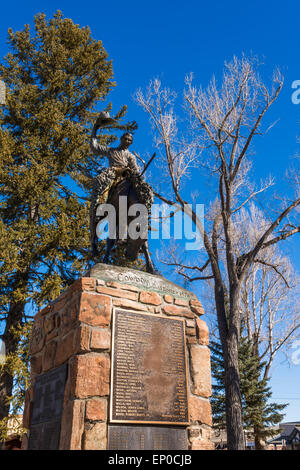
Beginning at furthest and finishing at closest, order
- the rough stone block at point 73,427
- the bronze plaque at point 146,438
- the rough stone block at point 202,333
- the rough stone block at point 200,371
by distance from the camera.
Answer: the rough stone block at point 202,333 < the rough stone block at point 200,371 < the bronze plaque at point 146,438 < the rough stone block at point 73,427

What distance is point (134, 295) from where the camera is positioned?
429 centimetres

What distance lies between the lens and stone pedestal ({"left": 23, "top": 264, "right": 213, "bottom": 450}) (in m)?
3.51

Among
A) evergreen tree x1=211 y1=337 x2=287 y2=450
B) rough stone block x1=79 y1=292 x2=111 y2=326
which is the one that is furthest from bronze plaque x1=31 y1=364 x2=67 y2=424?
evergreen tree x1=211 y1=337 x2=287 y2=450

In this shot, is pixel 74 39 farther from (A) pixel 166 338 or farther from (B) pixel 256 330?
(B) pixel 256 330

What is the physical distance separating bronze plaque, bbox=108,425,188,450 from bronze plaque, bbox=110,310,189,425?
0.07 meters

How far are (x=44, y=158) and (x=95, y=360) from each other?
9649mm

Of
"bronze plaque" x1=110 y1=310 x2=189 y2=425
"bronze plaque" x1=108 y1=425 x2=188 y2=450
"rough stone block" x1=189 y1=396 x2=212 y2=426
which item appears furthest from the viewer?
"rough stone block" x1=189 y1=396 x2=212 y2=426

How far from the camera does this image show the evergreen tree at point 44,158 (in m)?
10.7

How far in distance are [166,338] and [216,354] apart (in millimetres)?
15309

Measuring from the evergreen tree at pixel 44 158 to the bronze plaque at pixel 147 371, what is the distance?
6.62 meters

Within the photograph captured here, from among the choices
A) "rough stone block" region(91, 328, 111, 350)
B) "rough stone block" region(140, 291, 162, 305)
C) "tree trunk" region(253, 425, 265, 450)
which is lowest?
"tree trunk" region(253, 425, 265, 450)

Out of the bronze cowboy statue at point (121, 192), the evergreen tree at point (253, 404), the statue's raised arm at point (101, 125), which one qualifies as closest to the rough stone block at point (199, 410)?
the bronze cowboy statue at point (121, 192)

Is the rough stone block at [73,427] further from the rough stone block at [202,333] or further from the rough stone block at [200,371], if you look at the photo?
the rough stone block at [202,333]

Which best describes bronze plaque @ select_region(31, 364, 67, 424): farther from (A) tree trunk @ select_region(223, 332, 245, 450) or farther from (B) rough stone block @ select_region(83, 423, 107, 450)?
(A) tree trunk @ select_region(223, 332, 245, 450)
